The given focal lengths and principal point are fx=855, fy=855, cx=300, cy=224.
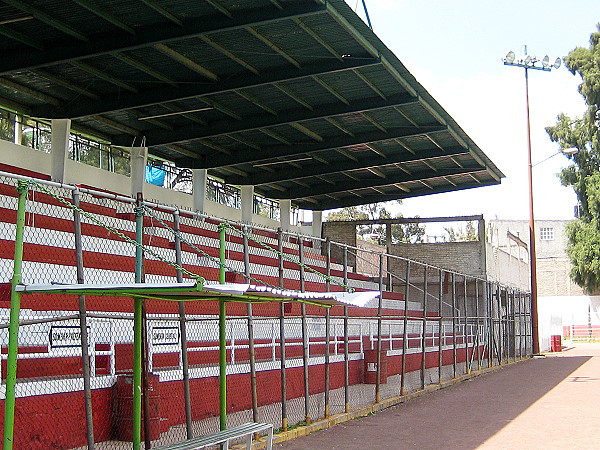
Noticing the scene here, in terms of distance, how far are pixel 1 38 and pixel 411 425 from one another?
11.1 m

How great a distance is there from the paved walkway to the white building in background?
2627cm

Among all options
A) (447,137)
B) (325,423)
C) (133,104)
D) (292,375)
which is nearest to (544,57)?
(447,137)

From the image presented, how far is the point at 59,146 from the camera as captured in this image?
22.3m

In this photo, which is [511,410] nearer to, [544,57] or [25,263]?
[25,263]

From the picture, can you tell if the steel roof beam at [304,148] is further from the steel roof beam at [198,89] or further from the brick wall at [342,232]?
the brick wall at [342,232]

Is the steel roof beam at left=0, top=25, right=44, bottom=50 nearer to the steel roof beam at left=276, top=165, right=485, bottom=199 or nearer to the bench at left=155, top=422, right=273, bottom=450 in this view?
the bench at left=155, top=422, right=273, bottom=450

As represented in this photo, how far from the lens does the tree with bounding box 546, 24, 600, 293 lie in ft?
178

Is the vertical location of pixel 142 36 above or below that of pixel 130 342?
above

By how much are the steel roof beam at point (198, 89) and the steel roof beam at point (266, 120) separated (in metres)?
1.77

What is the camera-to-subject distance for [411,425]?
1391cm

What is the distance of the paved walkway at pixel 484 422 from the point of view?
39.1 feet

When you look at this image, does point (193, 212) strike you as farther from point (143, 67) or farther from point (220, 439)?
point (143, 67)

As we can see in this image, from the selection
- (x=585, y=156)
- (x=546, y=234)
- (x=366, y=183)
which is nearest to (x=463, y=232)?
(x=546, y=234)

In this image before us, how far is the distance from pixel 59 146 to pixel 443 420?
1282 cm
